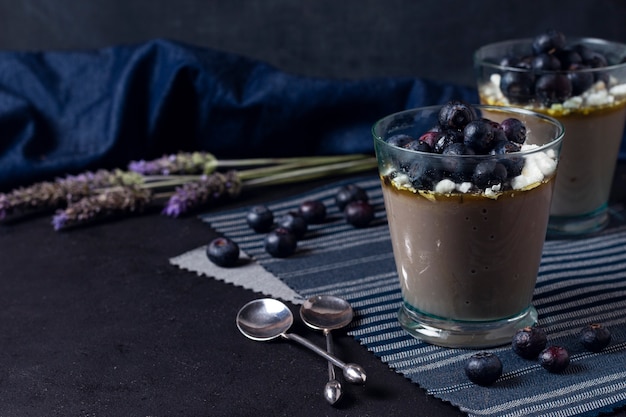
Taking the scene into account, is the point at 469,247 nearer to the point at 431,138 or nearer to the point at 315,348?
the point at 431,138

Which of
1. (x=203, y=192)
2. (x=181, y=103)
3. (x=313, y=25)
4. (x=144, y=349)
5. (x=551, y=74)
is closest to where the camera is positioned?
(x=144, y=349)

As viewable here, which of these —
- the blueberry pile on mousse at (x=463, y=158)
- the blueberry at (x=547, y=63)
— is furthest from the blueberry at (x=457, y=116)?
the blueberry at (x=547, y=63)

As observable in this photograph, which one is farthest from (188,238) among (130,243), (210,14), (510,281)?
(210,14)

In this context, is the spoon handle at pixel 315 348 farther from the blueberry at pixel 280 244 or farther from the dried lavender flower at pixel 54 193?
the dried lavender flower at pixel 54 193

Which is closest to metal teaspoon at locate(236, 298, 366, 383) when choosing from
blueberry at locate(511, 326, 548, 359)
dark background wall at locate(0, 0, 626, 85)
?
blueberry at locate(511, 326, 548, 359)

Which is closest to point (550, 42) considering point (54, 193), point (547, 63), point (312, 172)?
point (547, 63)
